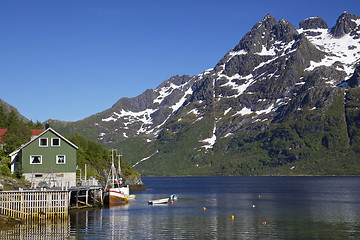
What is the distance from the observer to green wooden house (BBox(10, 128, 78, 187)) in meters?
87.8

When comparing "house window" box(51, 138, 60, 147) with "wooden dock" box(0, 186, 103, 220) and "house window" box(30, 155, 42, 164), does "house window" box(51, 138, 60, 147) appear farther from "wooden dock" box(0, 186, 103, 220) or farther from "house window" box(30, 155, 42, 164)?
"wooden dock" box(0, 186, 103, 220)

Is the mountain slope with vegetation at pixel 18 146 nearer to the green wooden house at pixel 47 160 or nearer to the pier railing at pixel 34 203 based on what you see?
the green wooden house at pixel 47 160

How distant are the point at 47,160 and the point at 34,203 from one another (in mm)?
20726

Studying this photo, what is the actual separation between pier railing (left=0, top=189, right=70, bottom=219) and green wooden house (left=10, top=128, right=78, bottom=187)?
50.8 feet

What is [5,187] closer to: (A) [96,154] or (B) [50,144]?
(B) [50,144]

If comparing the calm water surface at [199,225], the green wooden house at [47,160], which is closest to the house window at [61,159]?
the green wooden house at [47,160]

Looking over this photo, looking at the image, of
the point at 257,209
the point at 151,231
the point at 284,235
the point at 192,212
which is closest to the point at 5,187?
the point at 151,231

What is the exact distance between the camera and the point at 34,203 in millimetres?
68688

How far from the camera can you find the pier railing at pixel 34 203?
65812mm

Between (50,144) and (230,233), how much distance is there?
43606mm

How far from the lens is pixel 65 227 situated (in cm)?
6400

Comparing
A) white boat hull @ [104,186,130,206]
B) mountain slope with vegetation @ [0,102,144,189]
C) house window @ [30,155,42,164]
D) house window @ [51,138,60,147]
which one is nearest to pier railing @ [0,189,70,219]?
mountain slope with vegetation @ [0,102,144,189]

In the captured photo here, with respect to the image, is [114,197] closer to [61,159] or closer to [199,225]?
[61,159]

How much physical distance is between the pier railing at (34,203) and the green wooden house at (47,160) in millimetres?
15477
